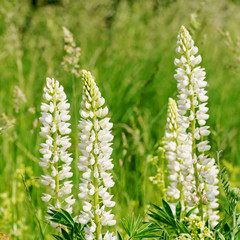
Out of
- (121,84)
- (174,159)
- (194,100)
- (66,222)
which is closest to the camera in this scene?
(66,222)

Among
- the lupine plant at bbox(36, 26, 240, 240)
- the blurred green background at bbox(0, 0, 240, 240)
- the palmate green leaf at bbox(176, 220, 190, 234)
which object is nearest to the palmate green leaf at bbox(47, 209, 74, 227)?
the lupine plant at bbox(36, 26, 240, 240)

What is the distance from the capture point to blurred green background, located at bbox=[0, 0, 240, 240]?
8.11 feet

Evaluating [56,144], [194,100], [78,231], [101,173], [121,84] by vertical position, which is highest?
[121,84]

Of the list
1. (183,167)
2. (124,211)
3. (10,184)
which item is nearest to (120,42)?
(10,184)

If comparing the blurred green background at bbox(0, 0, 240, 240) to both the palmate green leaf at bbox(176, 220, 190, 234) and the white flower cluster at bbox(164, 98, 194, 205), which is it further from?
the palmate green leaf at bbox(176, 220, 190, 234)

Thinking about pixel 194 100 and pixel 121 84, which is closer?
pixel 194 100

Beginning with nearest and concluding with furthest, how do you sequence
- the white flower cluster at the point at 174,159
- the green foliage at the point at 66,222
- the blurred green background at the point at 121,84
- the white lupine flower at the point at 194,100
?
the green foliage at the point at 66,222 < the white lupine flower at the point at 194,100 < the white flower cluster at the point at 174,159 < the blurred green background at the point at 121,84

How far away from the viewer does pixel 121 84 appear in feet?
14.1

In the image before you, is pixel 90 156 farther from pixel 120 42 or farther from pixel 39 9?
pixel 39 9

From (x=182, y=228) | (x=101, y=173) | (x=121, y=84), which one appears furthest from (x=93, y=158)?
(x=121, y=84)

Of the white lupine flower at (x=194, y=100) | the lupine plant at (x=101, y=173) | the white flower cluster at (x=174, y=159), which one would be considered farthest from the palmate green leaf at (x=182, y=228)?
the white flower cluster at (x=174, y=159)

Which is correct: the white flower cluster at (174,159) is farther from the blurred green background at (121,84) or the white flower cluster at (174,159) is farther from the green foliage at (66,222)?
the green foliage at (66,222)

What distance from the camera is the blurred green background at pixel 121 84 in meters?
2.47

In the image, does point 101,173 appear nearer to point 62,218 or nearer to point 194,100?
point 62,218
